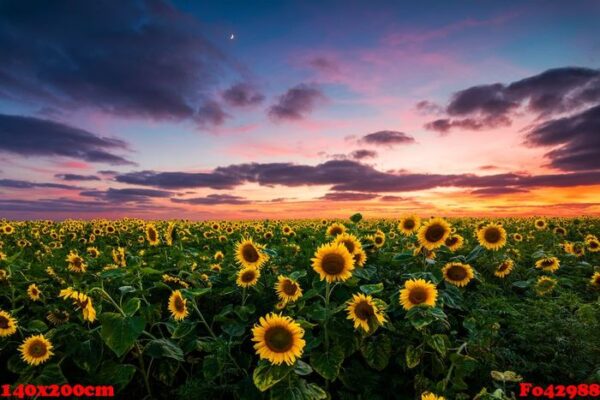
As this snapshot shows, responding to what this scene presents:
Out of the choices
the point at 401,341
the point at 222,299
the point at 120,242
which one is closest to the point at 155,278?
the point at 222,299

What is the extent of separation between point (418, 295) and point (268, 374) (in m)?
1.90

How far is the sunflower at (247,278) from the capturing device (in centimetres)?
534

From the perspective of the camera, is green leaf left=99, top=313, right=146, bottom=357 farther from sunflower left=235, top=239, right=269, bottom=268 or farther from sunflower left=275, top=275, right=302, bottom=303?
sunflower left=235, top=239, right=269, bottom=268

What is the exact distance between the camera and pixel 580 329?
478cm

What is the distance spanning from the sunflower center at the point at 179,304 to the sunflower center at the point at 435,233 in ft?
11.7

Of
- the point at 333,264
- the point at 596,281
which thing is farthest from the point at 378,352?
the point at 596,281

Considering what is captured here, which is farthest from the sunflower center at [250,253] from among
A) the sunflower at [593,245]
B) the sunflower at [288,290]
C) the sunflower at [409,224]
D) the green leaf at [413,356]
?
the sunflower at [593,245]

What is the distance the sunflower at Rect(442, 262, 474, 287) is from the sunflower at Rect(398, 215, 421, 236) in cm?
144

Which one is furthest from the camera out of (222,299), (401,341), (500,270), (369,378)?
(500,270)

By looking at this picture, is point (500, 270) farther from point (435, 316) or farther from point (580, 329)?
point (435, 316)

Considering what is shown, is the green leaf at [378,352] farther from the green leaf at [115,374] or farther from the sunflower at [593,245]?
the sunflower at [593,245]

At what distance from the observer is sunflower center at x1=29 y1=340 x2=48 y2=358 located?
445 centimetres

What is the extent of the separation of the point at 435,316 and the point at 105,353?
352 centimetres

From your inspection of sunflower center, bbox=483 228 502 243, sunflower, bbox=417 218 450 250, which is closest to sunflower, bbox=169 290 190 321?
sunflower, bbox=417 218 450 250
